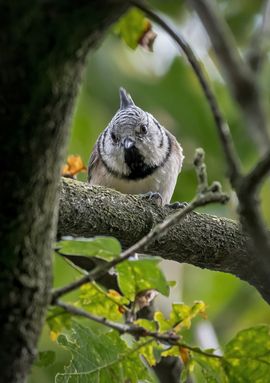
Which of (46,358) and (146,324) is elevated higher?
(146,324)

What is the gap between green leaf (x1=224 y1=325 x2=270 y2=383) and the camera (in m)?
2.07

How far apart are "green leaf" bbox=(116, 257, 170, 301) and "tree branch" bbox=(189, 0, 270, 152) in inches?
30.9

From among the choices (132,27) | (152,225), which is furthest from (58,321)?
(132,27)

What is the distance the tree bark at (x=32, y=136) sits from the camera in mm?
1272

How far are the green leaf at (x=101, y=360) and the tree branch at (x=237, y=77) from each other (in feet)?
3.45

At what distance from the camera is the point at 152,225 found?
104 inches

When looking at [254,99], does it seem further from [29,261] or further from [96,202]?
[96,202]

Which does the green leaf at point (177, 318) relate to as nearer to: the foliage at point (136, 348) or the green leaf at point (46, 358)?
the foliage at point (136, 348)

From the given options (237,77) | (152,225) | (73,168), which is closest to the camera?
(237,77)

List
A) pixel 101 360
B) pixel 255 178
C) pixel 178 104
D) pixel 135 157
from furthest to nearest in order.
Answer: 1. pixel 178 104
2. pixel 135 157
3. pixel 101 360
4. pixel 255 178

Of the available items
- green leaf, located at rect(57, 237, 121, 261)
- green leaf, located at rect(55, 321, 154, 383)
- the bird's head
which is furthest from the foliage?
the bird's head

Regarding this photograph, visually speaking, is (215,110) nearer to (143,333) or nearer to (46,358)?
(143,333)

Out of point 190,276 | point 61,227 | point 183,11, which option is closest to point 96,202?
point 61,227

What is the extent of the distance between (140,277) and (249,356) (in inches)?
14.7
